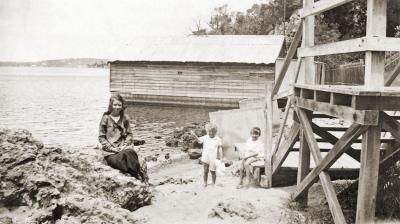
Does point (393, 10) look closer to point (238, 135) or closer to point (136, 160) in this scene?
point (238, 135)

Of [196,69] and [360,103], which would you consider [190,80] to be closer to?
[196,69]

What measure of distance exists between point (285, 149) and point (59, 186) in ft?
12.7

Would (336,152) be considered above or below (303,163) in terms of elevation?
above

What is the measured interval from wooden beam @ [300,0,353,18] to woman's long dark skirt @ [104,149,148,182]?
11.8 ft

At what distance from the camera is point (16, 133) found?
6.30 m

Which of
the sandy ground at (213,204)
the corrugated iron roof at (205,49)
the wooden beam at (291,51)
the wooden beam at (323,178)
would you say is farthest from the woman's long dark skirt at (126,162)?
the corrugated iron roof at (205,49)

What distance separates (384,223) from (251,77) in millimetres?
25509

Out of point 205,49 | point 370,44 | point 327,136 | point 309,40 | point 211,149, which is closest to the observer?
point 370,44

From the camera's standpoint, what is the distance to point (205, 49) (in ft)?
111

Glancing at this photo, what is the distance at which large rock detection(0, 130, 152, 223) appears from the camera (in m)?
5.46

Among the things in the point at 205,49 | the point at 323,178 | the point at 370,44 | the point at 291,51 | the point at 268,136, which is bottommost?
the point at 323,178

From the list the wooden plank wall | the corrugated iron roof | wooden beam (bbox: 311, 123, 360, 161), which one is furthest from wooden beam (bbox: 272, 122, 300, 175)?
the corrugated iron roof

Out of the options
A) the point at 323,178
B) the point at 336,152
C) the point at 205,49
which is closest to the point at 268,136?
the point at 323,178

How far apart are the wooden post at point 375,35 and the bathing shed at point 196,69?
25518 millimetres
